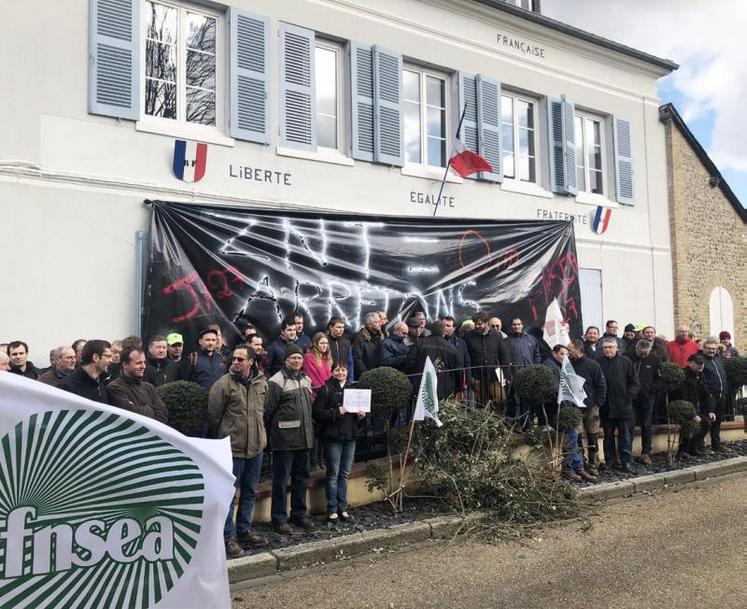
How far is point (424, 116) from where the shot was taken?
1223 cm

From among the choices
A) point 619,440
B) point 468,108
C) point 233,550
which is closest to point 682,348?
point 619,440

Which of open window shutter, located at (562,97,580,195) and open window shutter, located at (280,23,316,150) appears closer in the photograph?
open window shutter, located at (280,23,316,150)

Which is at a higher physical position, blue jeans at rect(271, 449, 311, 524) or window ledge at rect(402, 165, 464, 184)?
window ledge at rect(402, 165, 464, 184)

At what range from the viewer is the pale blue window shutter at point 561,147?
13641 mm

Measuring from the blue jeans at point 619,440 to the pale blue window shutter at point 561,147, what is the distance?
18.2ft

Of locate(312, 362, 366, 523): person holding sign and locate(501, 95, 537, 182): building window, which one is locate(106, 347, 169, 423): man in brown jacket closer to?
locate(312, 362, 366, 523): person holding sign

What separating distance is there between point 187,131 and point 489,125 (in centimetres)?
543

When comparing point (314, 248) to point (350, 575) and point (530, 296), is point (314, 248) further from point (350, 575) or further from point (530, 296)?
point (350, 575)

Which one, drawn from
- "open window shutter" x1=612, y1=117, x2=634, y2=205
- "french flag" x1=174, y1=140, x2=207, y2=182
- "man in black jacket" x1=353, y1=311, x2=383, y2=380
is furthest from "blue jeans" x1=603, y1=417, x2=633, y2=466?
"open window shutter" x1=612, y1=117, x2=634, y2=205

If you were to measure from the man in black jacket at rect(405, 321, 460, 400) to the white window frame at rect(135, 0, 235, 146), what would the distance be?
3.88 metres

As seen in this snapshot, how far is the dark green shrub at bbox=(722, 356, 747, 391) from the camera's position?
10788 mm

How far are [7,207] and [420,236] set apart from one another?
18.3ft

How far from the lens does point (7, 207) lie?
8.20 meters

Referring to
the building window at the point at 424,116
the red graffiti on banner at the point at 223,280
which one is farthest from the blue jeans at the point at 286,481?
the building window at the point at 424,116
